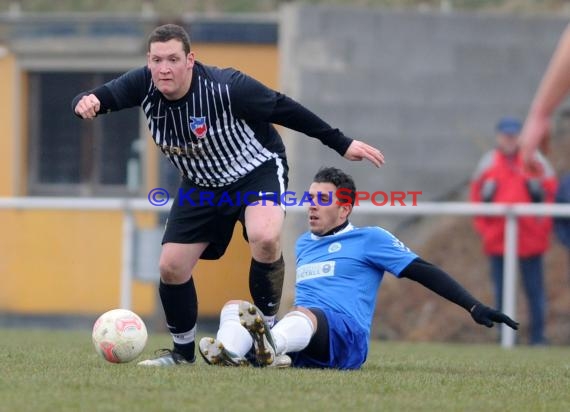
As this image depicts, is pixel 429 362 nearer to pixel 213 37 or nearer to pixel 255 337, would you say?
pixel 255 337

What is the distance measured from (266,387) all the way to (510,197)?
6.90m

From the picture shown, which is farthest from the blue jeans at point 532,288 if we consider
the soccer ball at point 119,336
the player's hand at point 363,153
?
the soccer ball at point 119,336

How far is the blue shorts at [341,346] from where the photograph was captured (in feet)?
22.1

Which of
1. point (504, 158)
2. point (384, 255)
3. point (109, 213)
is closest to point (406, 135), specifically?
point (504, 158)

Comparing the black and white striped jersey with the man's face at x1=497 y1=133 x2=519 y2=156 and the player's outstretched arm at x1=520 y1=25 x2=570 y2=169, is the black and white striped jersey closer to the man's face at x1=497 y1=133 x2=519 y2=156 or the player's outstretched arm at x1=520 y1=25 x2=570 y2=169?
the player's outstretched arm at x1=520 y1=25 x2=570 y2=169

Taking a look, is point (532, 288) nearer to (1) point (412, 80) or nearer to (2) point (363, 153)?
(1) point (412, 80)

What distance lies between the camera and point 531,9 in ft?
50.4

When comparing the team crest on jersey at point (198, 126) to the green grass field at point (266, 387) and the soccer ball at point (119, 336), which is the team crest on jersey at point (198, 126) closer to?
the soccer ball at point (119, 336)

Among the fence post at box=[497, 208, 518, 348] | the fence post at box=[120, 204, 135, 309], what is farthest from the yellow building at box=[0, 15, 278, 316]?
the fence post at box=[497, 208, 518, 348]

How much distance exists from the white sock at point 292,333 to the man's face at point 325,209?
2.23 feet

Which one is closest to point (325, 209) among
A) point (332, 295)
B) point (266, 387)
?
point (332, 295)

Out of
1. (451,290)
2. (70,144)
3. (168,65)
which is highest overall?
(70,144)

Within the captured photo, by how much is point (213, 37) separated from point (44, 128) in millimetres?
2468

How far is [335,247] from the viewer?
23.1ft
